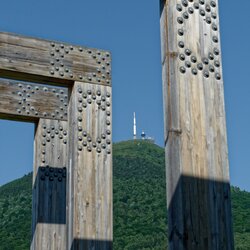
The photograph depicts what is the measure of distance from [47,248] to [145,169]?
212 feet

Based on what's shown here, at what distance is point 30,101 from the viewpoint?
356 inches

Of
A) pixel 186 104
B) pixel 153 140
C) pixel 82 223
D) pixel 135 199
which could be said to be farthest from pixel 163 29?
pixel 153 140

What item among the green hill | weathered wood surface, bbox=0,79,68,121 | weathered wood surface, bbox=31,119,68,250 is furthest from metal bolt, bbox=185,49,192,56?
the green hill

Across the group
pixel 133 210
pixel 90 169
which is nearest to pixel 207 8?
pixel 90 169

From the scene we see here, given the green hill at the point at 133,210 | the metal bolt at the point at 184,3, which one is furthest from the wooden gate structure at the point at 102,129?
the green hill at the point at 133,210

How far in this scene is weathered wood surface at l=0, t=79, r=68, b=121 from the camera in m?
8.86

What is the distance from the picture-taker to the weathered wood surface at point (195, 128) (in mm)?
3877

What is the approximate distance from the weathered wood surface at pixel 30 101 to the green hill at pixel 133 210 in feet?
97.4

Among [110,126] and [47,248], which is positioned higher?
[110,126]

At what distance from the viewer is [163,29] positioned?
4301 millimetres

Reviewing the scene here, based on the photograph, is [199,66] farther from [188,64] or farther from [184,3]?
[184,3]

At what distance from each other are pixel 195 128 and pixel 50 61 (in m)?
3.59

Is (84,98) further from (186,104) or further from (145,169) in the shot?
(145,169)

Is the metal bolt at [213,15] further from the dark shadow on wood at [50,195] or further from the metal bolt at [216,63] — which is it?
the dark shadow on wood at [50,195]
